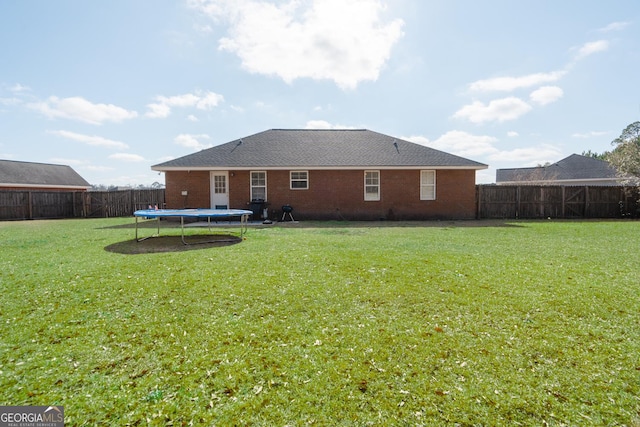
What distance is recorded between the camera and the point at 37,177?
31203 millimetres

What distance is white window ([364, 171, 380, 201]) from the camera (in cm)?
1628

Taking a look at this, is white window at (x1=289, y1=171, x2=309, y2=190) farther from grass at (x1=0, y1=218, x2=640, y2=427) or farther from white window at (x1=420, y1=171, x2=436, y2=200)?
grass at (x1=0, y1=218, x2=640, y2=427)

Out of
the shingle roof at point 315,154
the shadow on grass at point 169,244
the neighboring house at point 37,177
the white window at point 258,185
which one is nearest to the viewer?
the shadow on grass at point 169,244

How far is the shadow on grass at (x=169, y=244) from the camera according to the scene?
7.73m

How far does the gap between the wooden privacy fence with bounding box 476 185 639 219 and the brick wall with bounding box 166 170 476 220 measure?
252 cm

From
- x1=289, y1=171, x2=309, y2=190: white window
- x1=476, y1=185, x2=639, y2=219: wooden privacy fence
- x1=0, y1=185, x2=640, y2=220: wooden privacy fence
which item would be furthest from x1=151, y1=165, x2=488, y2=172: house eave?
x1=476, y1=185, x2=639, y2=219: wooden privacy fence

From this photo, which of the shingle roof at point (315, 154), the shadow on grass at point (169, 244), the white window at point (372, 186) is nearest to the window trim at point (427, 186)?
the shingle roof at point (315, 154)

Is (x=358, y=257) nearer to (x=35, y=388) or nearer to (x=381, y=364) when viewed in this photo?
(x=381, y=364)

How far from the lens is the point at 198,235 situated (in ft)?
34.0

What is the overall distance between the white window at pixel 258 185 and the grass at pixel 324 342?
10.2 metres

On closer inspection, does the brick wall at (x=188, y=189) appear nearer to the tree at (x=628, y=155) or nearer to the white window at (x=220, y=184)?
the white window at (x=220, y=184)

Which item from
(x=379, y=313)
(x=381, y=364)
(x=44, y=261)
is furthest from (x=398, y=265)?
(x=44, y=261)

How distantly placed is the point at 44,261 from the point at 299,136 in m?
14.6

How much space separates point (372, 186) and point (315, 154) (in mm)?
3497
